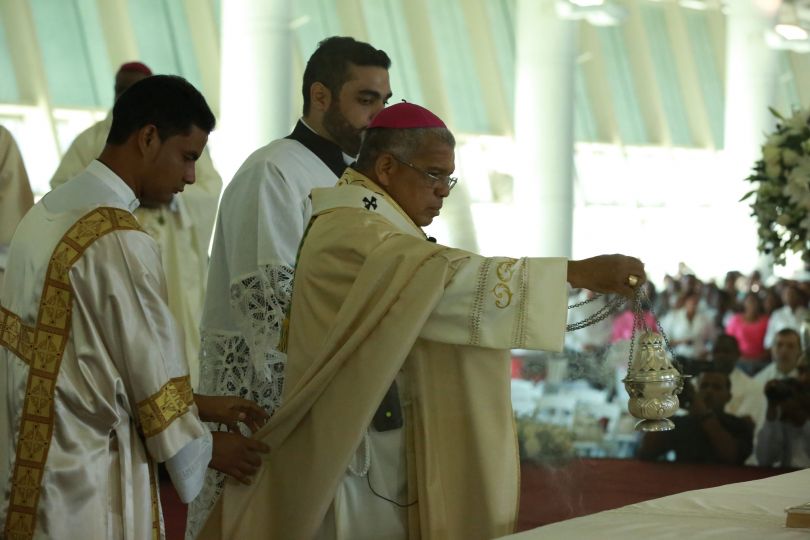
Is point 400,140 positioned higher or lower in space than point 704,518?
higher

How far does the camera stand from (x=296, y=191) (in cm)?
434

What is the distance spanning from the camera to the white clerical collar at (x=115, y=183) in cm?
316

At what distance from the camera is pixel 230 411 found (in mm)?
3564

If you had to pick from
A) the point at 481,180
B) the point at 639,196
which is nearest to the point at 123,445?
the point at 481,180

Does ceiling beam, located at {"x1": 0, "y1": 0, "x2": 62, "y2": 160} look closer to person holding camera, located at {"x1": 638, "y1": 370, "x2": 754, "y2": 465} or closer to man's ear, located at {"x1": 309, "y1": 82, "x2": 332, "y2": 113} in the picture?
person holding camera, located at {"x1": 638, "y1": 370, "x2": 754, "y2": 465}

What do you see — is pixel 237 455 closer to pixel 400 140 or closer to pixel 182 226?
pixel 400 140

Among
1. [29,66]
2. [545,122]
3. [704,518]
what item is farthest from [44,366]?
[29,66]

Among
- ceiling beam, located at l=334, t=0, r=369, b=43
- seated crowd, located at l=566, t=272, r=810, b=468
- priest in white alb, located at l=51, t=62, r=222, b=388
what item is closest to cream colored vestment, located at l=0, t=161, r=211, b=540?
priest in white alb, located at l=51, t=62, r=222, b=388

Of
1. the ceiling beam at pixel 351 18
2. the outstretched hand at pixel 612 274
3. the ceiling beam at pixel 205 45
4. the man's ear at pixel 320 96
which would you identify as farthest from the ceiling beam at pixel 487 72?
the outstretched hand at pixel 612 274

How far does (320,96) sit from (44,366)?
167cm

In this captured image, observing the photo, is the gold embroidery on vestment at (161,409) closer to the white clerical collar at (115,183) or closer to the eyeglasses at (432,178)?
the white clerical collar at (115,183)

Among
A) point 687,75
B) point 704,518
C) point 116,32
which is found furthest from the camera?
point 687,75

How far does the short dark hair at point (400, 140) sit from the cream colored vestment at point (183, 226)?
10.5 ft

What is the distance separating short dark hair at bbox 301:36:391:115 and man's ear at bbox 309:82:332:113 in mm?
13
